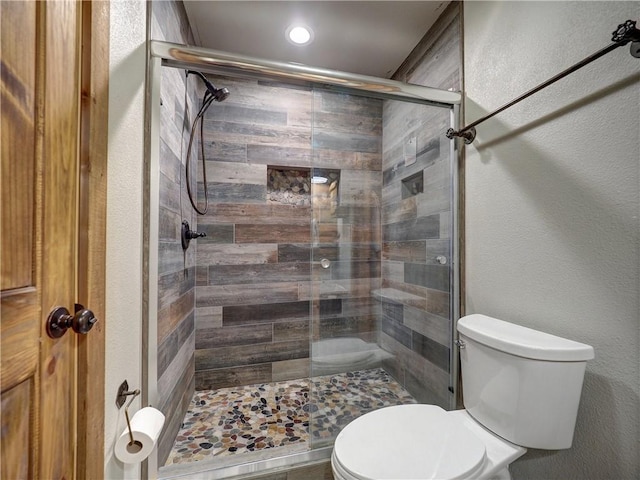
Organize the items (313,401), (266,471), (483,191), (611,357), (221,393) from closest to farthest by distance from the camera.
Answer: (611,357) → (266,471) → (483,191) → (313,401) → (221,393)

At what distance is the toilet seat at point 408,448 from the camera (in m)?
0.80

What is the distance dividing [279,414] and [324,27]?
247 centimetres

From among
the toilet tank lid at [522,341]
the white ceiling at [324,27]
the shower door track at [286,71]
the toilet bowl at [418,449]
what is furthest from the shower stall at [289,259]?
the toilet bowl at [418,449]

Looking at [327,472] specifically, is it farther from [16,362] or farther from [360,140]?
[360,140]

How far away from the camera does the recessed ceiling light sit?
1675 mm

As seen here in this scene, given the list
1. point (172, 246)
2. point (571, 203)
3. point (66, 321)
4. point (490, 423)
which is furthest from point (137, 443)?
point (571, 203)

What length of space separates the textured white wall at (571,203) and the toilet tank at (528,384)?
10 centimetres

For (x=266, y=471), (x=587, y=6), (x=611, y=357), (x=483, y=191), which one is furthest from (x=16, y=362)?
(x=587, y=6)

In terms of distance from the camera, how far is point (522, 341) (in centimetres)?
94

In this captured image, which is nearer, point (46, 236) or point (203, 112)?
point (46, 236)

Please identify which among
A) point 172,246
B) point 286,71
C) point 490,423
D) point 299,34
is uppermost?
point 299,34

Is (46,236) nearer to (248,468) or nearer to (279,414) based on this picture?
(248,468)

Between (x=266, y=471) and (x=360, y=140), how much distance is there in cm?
183

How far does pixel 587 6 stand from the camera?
0.91 metres
